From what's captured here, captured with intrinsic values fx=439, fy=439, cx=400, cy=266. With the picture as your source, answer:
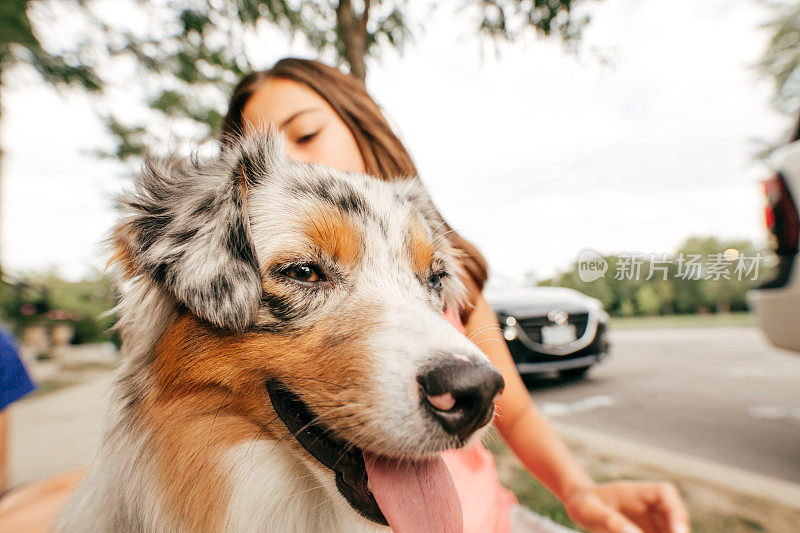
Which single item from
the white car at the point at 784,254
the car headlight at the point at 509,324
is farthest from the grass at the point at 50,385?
the white car at the point at 784,254

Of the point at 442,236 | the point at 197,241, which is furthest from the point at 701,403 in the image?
the point at 197,241

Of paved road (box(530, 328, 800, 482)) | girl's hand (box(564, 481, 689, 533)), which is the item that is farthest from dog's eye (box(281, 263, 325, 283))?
paved road (box(530, 328, 800, 482))

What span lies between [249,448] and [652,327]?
813 inches

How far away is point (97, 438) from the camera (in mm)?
1662

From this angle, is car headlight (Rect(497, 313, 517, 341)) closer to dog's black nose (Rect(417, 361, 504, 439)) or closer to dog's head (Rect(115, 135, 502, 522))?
dog's head (Rect(115, 135, 502, 522))

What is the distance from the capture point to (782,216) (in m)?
3.68

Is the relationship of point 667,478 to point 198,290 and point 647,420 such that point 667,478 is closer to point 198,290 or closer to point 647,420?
point 647,420

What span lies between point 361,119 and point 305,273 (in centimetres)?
137

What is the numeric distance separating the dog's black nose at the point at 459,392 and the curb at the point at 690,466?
3862mm

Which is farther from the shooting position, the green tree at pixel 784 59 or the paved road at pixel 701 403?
the green tree at pixel 784 59

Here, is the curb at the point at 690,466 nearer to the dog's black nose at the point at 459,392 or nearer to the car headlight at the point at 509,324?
the car headlight at the point at 509,324

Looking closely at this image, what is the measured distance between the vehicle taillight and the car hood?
362 centimetres

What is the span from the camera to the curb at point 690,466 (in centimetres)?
365

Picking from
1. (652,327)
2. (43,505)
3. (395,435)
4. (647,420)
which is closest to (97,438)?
(43,505)
